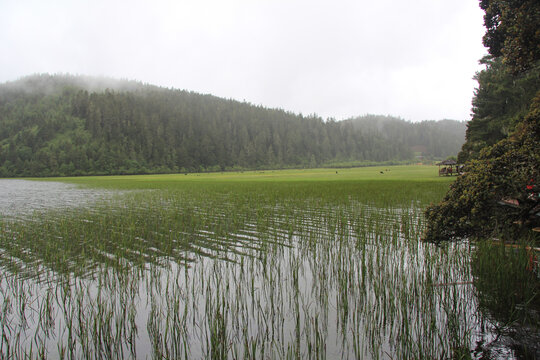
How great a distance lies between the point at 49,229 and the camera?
487 inches

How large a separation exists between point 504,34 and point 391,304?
11.7 metres

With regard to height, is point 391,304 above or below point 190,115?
below

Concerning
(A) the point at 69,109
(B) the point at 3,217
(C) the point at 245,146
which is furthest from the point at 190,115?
(B) the point at 3,217

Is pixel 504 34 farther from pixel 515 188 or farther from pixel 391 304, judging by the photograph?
pixel 391 304

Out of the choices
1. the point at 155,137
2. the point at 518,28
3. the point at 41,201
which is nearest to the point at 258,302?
the point at 518,28

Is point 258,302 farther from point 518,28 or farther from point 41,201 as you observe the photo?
point 41,201

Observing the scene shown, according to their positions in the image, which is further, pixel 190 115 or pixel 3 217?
pixel 190 115

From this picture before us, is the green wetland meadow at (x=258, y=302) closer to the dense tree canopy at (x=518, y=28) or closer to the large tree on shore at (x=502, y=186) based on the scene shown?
the large tree on shore at (x=502, y=186)

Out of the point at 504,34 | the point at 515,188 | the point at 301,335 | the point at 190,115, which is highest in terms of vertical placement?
the point at 190,115

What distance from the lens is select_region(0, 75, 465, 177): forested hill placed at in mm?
120062

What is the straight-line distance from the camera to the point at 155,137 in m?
142

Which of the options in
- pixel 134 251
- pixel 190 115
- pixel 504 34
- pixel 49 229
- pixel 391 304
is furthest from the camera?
pixel 190 115

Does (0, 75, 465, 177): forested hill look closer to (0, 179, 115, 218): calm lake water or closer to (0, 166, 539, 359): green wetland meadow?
(0, 179, 115, 218): calm lake water

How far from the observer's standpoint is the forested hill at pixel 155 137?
394ft
